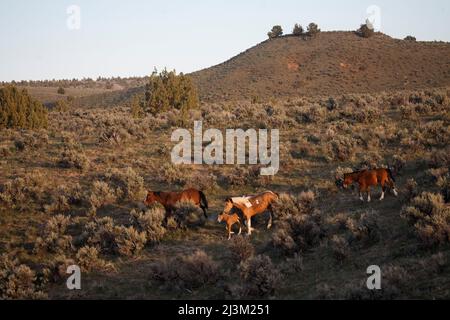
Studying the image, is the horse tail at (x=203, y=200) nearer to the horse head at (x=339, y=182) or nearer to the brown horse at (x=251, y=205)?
the brown horse at (x=251, y=205)

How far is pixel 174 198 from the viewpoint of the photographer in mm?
13781

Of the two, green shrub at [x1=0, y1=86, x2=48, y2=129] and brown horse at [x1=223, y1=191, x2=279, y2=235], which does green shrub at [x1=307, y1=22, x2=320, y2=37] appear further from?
brown horse at [x1=223, y1=191, x2=279, y2=235]

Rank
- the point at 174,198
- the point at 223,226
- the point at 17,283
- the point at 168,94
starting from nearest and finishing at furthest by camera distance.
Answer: the point at 17,283 → the point at 223,226 → the point at 174,198 → the point at 168,94

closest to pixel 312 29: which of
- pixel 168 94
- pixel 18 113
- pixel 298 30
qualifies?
pixel 298 30

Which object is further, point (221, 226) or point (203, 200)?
point (203, 200)

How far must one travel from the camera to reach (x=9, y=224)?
1439 cm

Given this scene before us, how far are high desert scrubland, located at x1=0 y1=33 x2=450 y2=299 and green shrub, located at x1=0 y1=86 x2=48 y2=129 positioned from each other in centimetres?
699

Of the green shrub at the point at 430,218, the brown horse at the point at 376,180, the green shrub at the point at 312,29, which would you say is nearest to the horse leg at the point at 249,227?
the brown horse at the point at 376,180

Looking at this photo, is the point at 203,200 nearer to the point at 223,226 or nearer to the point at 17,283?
the point at 223,226

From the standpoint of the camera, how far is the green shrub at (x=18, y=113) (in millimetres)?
31297

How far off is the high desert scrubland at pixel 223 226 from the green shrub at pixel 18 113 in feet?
22.9

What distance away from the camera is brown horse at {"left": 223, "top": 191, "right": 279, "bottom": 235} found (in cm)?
1256

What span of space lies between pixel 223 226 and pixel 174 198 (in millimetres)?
1928
